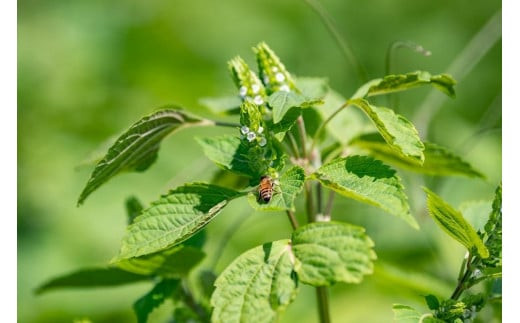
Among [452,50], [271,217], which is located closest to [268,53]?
[271,217]

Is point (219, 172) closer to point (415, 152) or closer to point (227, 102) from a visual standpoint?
point (227, 102)

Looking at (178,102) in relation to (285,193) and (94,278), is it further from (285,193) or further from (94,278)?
(285,193)

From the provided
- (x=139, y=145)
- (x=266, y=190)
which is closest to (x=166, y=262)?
(x=139, y=145)

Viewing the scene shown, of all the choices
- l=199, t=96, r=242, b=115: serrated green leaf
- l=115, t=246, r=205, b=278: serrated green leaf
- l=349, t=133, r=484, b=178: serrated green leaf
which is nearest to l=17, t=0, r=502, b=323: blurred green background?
l=349, t=133, r=484, b=178: serrated green leaf

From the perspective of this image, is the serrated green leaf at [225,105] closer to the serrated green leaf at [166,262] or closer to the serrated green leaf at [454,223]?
the serrated green leaf at [166,262]

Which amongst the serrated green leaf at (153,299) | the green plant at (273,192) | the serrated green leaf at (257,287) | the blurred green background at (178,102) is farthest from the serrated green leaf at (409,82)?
the blurred green background at (178,102)

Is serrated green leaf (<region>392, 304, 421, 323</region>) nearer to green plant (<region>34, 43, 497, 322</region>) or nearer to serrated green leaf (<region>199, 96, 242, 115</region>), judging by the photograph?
Answer: green plant (<region>34, 43, 497, 322</region>)
